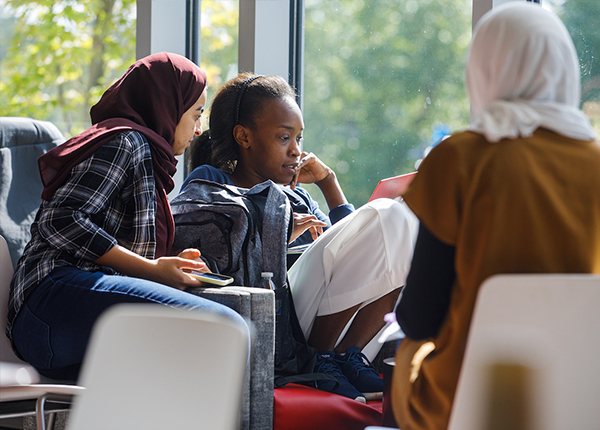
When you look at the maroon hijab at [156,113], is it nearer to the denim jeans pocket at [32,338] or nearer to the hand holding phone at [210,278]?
the hand holding phone at [210,278]

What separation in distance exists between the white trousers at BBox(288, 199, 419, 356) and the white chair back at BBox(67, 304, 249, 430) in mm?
1177

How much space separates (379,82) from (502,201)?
1.93 meters

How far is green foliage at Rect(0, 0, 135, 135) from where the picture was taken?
183 inches

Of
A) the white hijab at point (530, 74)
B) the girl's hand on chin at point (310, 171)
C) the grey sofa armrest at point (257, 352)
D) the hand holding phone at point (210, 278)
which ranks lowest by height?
the grey sofa armrest at point (257, 352)

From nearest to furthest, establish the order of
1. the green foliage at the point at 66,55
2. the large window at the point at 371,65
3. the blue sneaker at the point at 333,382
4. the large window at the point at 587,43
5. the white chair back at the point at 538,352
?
the white chair back at the point at 538,352 → the blue sneaker at the point at 333,382 → the large window at the point at 587,43 → the large window at the point at 371,65 → the green foliage at the point at 66,55

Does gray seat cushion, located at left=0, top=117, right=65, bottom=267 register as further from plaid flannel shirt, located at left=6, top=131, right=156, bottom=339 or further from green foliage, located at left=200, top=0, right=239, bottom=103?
green foliage, located at left=200, top=0, right=239, bottom=103

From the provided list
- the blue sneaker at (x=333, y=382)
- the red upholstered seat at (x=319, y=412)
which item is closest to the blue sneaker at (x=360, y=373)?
the blue sneaker at (x=333, y=382)

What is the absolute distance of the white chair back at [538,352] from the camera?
0.80 meters

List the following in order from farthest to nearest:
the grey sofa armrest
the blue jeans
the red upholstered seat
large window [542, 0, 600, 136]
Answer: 1. large window [542, 0, 600, 136]
2. the red upholstered seat
3. the grey sofa armrest
4. the blue jeans

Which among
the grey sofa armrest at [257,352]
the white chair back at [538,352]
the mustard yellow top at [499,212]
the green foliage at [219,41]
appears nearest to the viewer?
the white chair back at [538,352]

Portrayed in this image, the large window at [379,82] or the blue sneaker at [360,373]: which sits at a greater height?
the large window at [379,82]

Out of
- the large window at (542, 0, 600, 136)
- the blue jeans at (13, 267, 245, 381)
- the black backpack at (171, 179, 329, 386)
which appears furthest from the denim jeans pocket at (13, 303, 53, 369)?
the large window at (542, 0, 600, 136)

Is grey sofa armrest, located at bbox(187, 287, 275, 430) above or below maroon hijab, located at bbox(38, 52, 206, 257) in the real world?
below

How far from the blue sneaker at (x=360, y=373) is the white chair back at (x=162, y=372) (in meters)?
1.15
